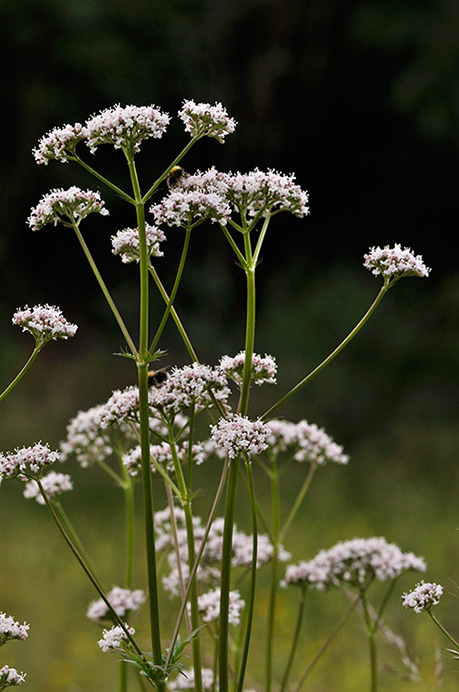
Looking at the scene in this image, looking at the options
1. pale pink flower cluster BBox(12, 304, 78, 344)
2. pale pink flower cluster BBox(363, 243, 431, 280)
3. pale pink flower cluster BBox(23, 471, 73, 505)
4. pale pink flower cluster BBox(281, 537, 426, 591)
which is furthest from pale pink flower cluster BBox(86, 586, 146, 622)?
pale pink flower cluster BBox(363, 243, 431, 280)

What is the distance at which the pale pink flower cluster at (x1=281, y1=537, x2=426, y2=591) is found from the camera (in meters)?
2.06

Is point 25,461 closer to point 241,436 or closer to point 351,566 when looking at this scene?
point 241,436

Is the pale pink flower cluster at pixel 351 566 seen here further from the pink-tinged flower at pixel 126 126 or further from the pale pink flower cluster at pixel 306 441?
the pink-tinged flower at pixel 126 126

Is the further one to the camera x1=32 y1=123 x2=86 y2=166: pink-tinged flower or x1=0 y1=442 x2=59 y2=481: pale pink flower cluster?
x1=32 y1=123 x2=86 y2=166: pink-tinged flower

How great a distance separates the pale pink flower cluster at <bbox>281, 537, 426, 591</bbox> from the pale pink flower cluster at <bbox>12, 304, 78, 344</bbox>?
103 centimetres

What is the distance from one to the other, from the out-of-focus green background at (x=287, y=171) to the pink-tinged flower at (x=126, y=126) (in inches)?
230

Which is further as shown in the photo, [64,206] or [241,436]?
[64,206]

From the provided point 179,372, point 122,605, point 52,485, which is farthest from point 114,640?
point 52,485

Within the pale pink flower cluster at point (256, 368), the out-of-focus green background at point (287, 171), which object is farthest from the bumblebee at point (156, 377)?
the out-of-focus green background at point (287, 171)

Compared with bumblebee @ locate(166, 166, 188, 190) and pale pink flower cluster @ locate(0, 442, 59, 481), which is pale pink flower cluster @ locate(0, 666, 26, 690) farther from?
bumblebee @ locate(166, 166, 188, 190)

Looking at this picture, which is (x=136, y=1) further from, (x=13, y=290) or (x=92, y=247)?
(x=13, y=290)

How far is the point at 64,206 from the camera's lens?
1565mm

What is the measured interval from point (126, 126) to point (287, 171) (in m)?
8.49

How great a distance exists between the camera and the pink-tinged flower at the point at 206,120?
1.50 m
